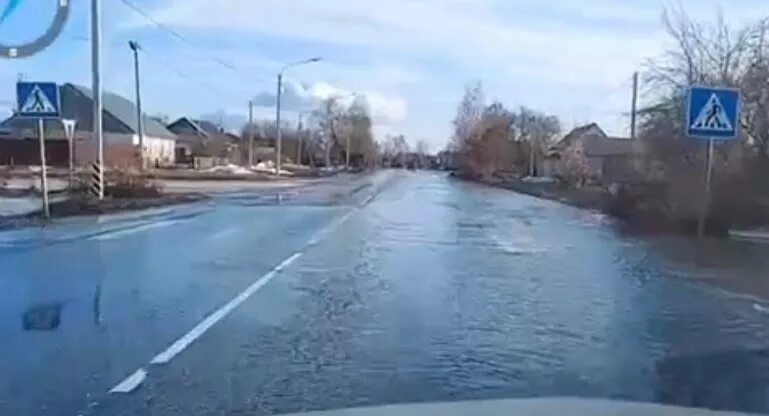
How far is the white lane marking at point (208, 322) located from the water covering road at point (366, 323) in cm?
9

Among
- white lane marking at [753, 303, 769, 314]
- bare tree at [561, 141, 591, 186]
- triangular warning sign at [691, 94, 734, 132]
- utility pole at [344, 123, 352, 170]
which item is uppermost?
triangular warning sign at [691, 94, 734, 132]

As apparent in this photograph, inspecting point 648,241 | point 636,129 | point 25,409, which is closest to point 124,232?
point 648,241

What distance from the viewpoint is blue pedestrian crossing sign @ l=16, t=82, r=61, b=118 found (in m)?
27.4

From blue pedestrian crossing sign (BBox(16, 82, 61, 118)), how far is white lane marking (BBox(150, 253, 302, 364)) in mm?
12813

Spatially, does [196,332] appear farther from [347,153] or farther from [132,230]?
[347,153]

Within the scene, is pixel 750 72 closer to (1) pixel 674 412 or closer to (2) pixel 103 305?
(2) pixel 103 305

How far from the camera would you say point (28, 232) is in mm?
24344

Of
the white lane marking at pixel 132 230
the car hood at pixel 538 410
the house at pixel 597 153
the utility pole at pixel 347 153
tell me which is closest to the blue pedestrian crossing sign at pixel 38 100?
the white lane marking at pixel 132 230

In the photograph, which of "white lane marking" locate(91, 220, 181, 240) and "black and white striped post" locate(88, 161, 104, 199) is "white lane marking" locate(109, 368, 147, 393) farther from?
"black and white striped post" locate(88, 161, 104, 199)

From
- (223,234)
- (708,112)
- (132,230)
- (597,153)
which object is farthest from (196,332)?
(597,153)

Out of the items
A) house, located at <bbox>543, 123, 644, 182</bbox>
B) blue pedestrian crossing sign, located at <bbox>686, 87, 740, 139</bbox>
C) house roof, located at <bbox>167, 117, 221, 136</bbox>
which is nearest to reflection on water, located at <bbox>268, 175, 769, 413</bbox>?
blue pedestrian crossing sign, located at <bbox>686, 87, 740, 139</bbox>

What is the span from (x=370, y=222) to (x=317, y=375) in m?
21.5

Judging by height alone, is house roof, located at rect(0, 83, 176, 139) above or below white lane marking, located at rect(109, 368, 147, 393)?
above

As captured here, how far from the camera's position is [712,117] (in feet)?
72.4
